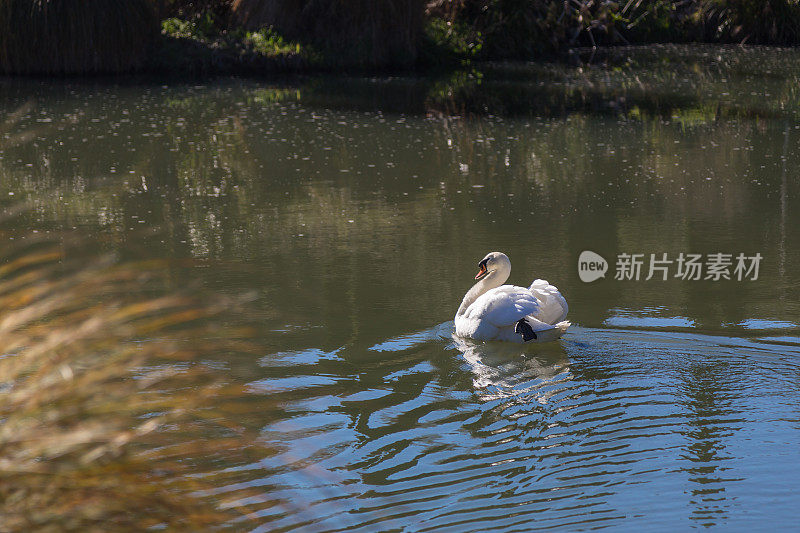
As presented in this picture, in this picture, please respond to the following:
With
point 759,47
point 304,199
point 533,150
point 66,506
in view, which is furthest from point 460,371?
point 759,47

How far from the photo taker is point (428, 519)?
445 cm

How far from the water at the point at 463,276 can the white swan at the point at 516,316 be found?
0.14m

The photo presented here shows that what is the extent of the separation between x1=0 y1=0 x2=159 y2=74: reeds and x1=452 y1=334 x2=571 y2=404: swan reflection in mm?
17309

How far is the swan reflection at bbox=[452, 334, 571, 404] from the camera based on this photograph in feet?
20.2

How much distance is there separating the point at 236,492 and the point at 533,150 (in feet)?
33.5

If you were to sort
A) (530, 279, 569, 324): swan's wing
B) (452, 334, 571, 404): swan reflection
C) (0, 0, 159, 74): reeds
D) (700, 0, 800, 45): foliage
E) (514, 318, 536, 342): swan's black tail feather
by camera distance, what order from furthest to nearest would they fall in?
(700, 0, 800, 45): foliage < (0, 0, 159, 74): reeds < (530, 279, 569, 324): swan's wing < (514, 318, 536, 342): swan's black tail feather < (452, 334, 571, 404): swan reflection

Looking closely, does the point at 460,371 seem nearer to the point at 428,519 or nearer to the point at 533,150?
the point at 428,519

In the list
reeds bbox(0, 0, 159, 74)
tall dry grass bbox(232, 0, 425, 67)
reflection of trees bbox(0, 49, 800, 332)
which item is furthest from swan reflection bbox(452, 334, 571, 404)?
tall dry grass bbox(232, 0, 425, 67)

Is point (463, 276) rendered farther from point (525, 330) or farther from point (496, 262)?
point (525, 330)

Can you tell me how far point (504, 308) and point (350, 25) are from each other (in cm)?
1838

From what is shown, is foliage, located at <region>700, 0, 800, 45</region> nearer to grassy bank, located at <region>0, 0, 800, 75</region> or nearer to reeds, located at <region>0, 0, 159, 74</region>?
grassy bank, located at <region>0, 0, 800, 75</region>

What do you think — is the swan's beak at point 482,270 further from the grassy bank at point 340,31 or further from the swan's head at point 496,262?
the grassy bank at point 340,31

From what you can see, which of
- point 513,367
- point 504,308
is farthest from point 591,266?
point 513,367

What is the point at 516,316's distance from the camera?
6.86 m
